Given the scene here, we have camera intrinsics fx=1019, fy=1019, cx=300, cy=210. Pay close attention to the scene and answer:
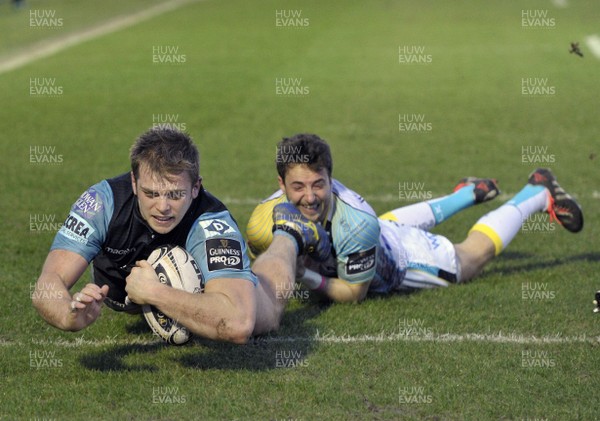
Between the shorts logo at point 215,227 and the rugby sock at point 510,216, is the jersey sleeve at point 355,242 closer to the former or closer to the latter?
the shorts logo at point 215,227

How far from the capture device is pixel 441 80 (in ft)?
80.2

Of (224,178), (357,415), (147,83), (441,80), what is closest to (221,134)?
(224,178)

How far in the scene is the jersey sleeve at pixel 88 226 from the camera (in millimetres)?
6957

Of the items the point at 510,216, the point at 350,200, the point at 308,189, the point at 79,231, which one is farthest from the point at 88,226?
the point at 510,216

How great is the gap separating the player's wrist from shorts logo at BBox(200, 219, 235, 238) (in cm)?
141

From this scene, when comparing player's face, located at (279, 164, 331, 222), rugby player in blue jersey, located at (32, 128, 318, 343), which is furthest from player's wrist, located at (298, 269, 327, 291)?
rugby player in blue jersey, located at (32, 128, 318, 343)

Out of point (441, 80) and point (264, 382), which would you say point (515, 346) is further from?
point (441, 80)

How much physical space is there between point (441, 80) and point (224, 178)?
11.5 m

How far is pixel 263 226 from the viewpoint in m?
8.73

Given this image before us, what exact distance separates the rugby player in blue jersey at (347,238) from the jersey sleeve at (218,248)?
0.70 m

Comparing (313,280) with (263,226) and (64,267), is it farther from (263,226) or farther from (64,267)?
(64,267)

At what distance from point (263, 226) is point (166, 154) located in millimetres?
2106

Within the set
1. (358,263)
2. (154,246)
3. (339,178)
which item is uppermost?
(339,178)

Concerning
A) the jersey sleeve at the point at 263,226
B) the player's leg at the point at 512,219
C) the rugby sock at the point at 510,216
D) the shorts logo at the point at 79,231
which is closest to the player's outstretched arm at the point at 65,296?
the shorts logo at the point at 79,231
